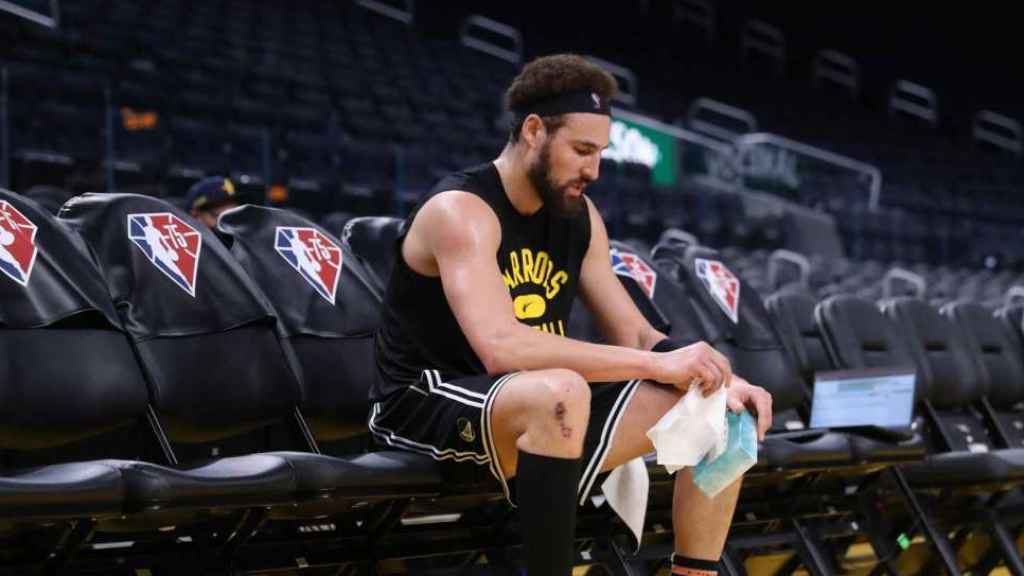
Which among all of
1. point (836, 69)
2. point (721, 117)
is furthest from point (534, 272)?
point (836, 69)

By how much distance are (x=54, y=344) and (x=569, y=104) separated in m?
0.97

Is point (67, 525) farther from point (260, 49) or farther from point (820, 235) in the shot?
point (820, 235)

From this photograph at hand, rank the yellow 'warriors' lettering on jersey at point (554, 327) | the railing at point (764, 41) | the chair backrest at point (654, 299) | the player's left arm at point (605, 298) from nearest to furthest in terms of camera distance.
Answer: the yellow 'warriors' lettering on jersey at point (554, 327) < the player's left arm at point (605, 298) < the chair backrest at point (654, 299) < the railing at point (764, 41)

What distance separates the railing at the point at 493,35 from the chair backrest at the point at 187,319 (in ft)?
43.8

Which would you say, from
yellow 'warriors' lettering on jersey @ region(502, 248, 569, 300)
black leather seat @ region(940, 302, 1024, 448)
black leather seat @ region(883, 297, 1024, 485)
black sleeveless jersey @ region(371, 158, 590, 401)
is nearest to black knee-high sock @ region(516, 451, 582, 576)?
black sleeveless jersey @ region(371, 158, 590, 401)

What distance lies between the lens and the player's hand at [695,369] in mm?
2201

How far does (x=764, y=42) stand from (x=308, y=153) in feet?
40.8

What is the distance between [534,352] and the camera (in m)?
2.21

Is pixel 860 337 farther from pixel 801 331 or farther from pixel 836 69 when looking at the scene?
pixel 836 69

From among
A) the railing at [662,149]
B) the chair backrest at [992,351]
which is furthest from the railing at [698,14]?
the chair backrest at [992,351]

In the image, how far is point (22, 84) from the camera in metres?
6.27

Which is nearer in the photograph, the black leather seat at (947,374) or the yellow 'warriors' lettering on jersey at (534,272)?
the yellow 'warriors' lettering on jersey at (534,272)

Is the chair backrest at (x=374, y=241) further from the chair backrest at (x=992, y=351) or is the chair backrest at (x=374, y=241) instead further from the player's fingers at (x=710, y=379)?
the chair backrest at (x=992, y=351)

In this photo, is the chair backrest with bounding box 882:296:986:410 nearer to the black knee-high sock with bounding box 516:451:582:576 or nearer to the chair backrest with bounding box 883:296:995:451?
the chair backrest with bounding box 883:296:995:451
